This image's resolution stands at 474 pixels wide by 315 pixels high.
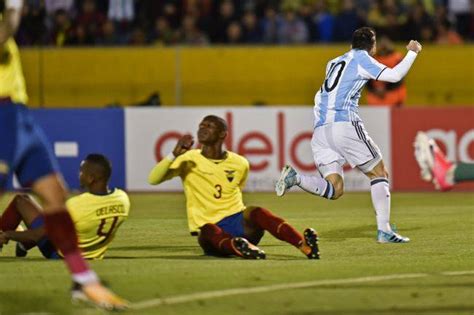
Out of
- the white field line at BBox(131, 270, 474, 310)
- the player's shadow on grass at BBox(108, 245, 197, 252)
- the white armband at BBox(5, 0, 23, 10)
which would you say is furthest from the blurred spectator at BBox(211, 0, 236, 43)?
the white armband at BBox(5, 0, 23, 10)

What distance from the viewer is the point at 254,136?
19.8m

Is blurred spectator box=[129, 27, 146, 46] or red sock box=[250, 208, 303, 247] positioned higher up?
blurred spectator box=[129, 27, 146, 46]

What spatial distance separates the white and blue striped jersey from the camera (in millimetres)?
12781

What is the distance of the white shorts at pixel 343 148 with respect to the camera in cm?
1280

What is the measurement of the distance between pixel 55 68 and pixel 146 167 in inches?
142

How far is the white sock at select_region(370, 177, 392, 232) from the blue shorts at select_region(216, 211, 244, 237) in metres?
1.93

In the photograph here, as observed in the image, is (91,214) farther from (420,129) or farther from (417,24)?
(417,24)

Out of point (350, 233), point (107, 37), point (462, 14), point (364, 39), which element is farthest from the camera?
point (462, 14)

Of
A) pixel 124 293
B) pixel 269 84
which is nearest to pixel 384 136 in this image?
pixel 269 84

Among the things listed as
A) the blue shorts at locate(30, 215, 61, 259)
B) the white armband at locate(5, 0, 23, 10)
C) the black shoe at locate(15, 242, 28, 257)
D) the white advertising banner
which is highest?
the white armband at locate(5, 0, 23, 10)

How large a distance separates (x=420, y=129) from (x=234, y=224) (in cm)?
918

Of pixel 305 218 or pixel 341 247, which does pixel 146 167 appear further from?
pixel 341 247

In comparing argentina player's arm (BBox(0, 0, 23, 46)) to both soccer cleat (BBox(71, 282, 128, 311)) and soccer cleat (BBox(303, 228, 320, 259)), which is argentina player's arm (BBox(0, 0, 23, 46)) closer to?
soccer cleat (BBox(71, 282, 128, 311))

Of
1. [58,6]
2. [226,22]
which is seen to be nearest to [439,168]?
[226,22]
